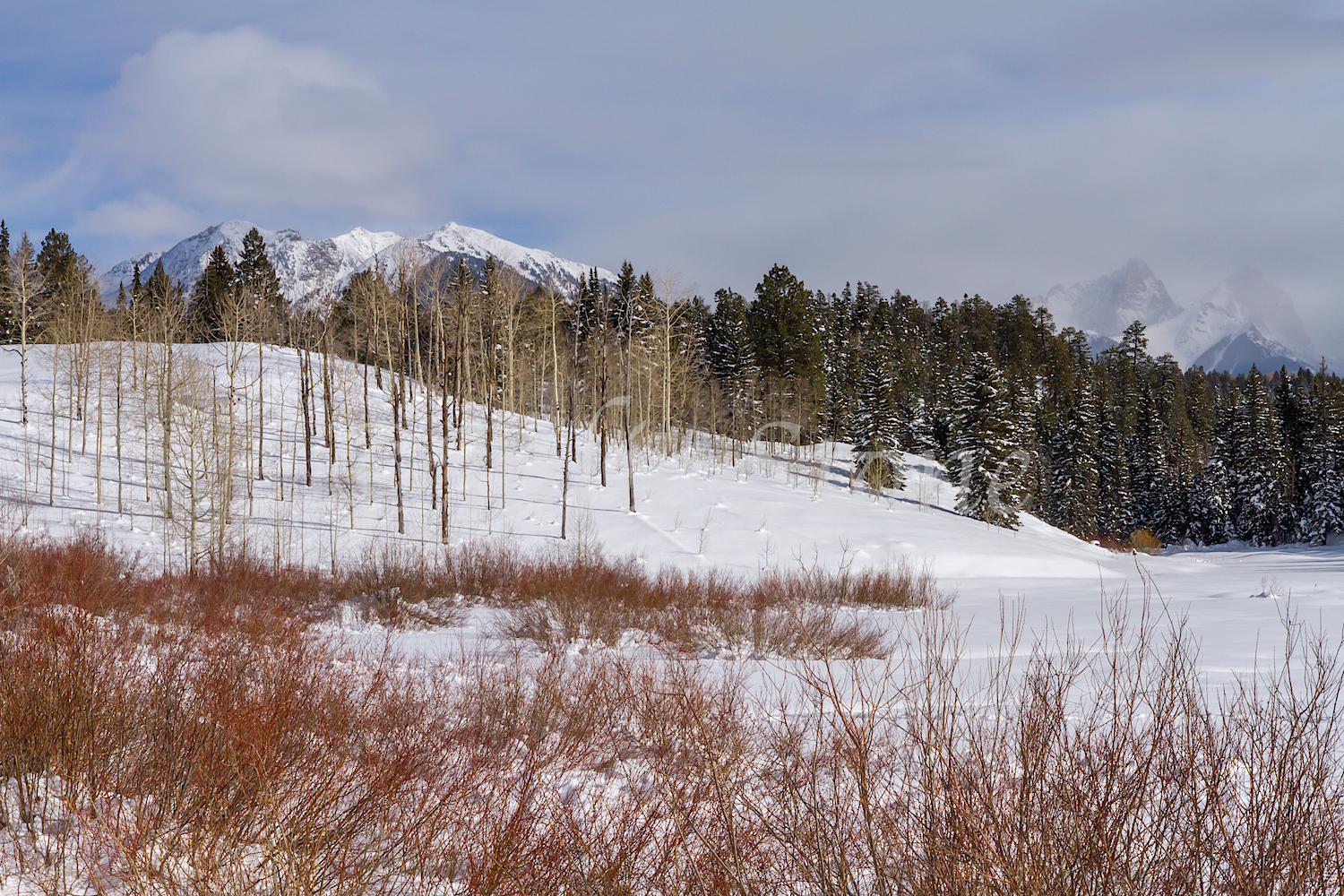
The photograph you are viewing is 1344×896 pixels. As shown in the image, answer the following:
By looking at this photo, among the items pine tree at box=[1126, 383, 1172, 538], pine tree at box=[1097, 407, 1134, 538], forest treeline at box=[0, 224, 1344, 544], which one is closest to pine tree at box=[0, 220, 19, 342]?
forest treeline at box=[0, 224, 1344, 544]

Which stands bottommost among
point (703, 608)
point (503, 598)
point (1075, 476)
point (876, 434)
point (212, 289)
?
point (503, 598)

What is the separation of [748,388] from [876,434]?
39.9 feet

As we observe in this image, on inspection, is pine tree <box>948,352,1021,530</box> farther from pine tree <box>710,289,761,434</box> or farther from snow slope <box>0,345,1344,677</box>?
pine tree <box>710,289,761,434</box>

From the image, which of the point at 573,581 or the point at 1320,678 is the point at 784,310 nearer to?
the point at 573,581

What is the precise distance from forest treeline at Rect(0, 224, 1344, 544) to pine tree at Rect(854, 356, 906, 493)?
0.49 feet

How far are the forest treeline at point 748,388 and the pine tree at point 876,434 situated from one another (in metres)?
0.15

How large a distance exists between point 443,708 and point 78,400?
125 ft

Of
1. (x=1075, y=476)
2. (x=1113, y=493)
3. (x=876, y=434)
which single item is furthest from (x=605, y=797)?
(x=1113, y=493)

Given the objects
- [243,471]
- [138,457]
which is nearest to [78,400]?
[138,457]

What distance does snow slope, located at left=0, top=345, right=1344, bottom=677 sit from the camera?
22.8 meters

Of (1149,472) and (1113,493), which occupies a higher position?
(1149,472)

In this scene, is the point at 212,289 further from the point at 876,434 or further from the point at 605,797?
the point at 605,797

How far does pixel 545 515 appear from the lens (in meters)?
29.5

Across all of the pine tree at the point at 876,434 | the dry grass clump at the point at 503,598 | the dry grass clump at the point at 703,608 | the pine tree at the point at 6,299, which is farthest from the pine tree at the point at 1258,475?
the pine tree at the point at 6,299
